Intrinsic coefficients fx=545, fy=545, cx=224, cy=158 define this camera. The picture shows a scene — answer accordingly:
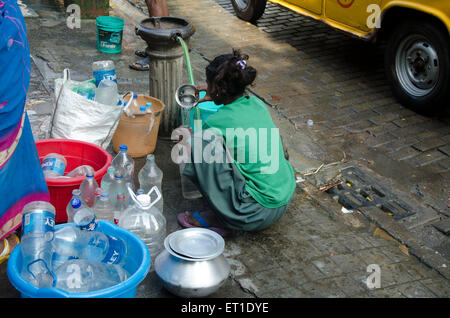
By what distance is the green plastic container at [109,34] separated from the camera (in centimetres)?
624

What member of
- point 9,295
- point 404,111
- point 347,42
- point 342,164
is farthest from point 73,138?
point 347,42

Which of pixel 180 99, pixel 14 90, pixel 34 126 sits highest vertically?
pixel 14 90

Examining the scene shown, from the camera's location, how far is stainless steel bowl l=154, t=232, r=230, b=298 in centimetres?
295

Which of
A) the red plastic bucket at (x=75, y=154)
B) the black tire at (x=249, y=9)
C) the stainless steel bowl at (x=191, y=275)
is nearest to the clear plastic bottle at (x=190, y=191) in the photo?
the red plastic bucket at (x=75, y=154)

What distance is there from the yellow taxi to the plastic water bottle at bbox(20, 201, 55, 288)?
3980 millimetres

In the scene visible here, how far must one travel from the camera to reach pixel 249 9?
7684mm

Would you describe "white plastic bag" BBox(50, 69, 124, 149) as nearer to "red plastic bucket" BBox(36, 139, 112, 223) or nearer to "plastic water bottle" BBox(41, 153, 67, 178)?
"red plastic bucket" BBox(36, 139, 112, 223)

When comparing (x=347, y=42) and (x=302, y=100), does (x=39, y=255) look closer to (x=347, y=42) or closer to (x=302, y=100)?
A: (x=302, y=100)

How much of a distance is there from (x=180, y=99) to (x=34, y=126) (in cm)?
143

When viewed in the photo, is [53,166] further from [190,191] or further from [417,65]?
[417,65]

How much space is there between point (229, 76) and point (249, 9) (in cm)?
456

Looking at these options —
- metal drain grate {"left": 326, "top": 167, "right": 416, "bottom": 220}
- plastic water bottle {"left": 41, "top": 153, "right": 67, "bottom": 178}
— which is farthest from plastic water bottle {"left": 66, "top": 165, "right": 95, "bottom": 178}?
metal drain grate {"left": 326, "top": 167, "right": 416, "bottom": 220}

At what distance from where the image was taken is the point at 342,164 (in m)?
4.73

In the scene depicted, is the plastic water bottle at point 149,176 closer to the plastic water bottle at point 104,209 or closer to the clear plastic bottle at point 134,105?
the plastic water bottle at point 104,209
